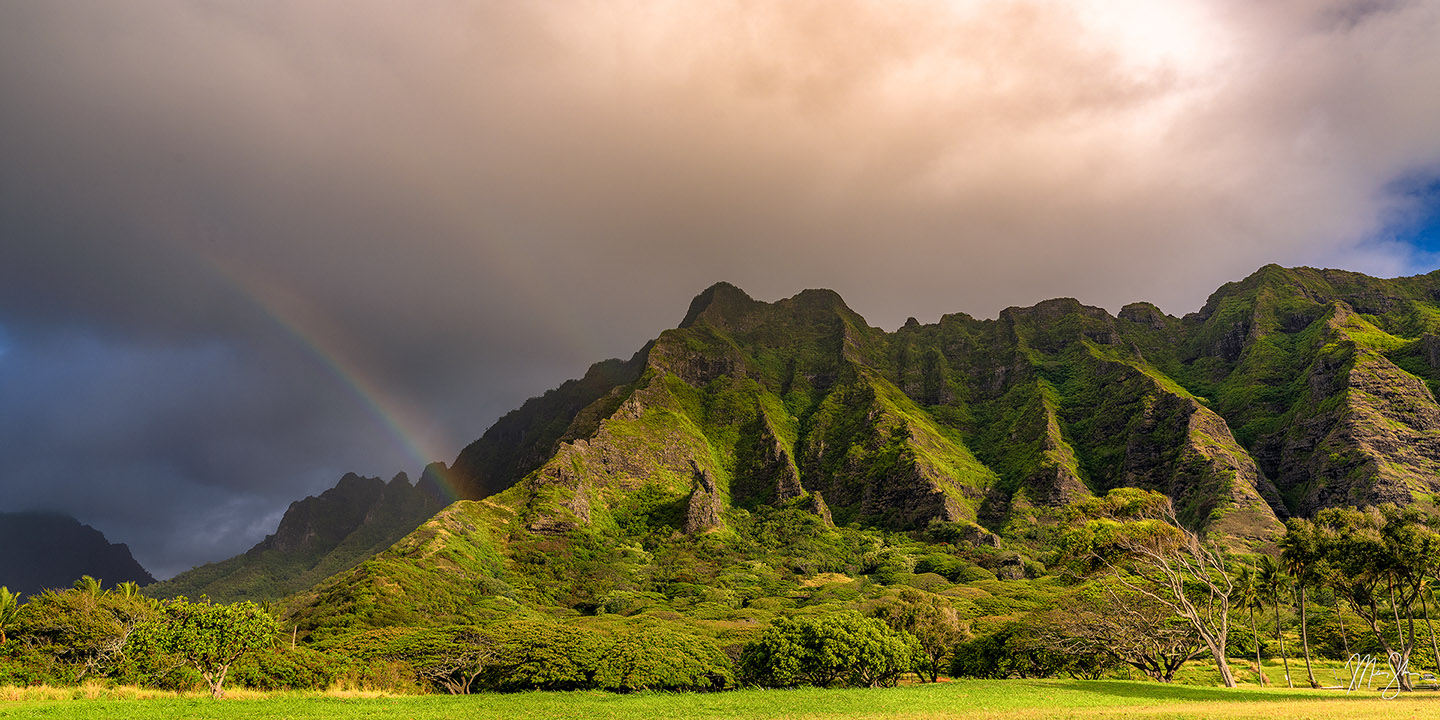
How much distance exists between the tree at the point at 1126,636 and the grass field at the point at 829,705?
1231 cm

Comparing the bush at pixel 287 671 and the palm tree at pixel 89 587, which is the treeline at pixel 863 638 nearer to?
the bush at pixel 287 671

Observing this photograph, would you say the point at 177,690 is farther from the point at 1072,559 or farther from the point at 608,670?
the point at 1072,559

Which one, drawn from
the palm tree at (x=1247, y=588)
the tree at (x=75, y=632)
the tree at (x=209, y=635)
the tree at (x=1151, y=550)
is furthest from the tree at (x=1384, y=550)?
the tree at (x=75, y=632)

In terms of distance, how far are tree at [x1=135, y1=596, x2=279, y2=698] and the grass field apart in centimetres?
354

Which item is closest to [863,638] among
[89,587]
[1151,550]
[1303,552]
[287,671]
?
[1151,550]

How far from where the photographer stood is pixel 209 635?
49.8 meters

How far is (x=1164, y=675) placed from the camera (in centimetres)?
6619

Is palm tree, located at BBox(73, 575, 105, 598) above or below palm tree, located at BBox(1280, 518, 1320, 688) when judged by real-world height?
above

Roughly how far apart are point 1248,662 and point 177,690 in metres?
117

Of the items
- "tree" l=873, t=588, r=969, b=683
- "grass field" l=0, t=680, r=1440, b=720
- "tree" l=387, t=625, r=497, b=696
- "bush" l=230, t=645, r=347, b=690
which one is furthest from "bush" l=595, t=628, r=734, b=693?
"tree" l=873, t=588, r=969, b=683

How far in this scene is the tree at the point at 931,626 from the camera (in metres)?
86.0

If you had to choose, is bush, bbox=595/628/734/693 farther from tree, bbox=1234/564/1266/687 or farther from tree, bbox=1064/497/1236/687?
tree, bbox=1234/564/1266/687

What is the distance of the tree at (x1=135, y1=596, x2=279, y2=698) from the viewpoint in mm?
49750

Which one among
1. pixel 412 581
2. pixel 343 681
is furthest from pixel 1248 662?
pixel 412 581
